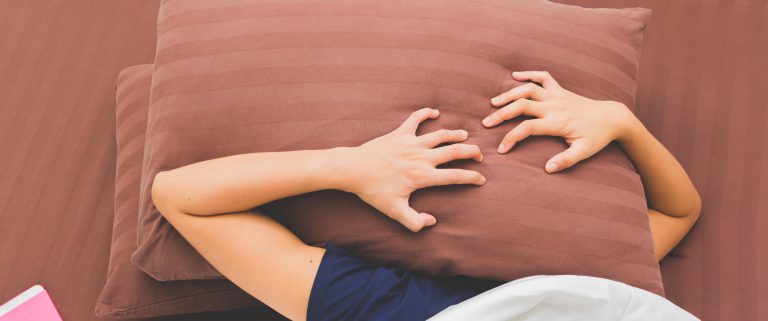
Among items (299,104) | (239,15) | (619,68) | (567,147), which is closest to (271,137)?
(299,104)

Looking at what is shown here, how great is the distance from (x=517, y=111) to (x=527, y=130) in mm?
30

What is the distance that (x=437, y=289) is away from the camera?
0.79 m

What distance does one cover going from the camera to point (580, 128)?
81 cm

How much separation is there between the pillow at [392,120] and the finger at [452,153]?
0.7 inches

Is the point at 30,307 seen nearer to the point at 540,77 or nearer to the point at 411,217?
the point at 411,217

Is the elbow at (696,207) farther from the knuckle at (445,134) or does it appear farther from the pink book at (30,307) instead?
the pink book at (30,307)

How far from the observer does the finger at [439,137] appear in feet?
2.60

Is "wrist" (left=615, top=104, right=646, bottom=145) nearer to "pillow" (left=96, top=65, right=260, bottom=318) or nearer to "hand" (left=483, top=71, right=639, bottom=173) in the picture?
"hand" (left=483, top=71, right=639, bottom=173)

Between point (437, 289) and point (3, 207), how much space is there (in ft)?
2.52

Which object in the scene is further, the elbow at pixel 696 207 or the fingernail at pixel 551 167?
the elbow at pixel 696 207

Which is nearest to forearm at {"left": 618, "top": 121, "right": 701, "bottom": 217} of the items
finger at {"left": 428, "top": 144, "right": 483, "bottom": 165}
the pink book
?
A: finger at {"left": 428, "top": 144, "right": 483, "bottom": 165}

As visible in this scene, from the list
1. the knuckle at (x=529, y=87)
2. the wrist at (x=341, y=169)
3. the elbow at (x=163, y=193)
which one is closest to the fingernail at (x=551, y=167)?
the knuckle at (x=529, y=87)

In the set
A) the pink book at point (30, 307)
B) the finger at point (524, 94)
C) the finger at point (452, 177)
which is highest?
the finger at point (524, 94)

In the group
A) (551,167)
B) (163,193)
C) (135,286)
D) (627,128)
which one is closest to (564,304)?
(551,167)
